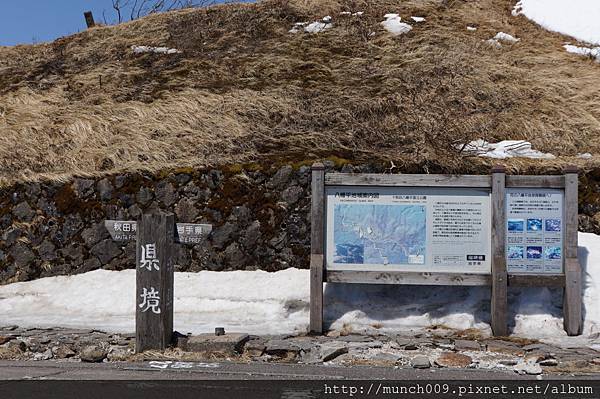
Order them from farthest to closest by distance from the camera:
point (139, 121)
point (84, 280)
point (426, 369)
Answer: point (139, 121)
point (84, 280)
point (426, 369)

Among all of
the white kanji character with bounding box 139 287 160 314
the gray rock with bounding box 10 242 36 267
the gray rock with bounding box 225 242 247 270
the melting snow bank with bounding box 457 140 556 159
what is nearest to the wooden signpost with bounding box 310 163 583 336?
the white kanji character with bounding box 139 287 160 314

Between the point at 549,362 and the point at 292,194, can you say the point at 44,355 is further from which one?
the point at 549,362

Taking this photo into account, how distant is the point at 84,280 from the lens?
37.1 feet

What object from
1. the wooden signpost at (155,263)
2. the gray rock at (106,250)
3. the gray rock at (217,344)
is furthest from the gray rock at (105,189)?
the gray rock at (217,344)

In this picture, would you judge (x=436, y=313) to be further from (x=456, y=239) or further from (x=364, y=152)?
(x=364, y=152)

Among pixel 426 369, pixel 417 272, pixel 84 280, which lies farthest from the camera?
pixel 84 280

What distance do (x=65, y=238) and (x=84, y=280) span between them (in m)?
0.98

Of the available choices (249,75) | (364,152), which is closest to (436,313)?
(364,152)

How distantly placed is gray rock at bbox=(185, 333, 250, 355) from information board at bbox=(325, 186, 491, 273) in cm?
195

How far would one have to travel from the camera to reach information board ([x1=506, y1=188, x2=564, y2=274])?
891 centimetres

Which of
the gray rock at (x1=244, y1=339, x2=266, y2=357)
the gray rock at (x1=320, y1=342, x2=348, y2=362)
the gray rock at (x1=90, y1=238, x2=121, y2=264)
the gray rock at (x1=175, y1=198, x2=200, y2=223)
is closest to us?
the gray rock at (x1=320, y1=342, x2=348, y2=362)

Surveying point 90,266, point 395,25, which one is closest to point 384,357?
point 90,266

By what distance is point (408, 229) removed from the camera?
9.11 metres

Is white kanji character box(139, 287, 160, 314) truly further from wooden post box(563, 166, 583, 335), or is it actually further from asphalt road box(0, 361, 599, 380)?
wooden post box(563, 166, 583, 335)
